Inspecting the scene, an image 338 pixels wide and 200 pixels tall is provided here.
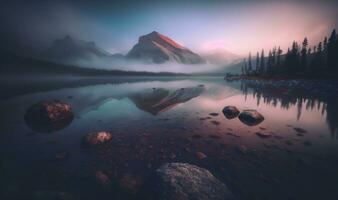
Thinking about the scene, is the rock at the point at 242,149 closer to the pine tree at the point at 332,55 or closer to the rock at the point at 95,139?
the rock at the point at 95,139

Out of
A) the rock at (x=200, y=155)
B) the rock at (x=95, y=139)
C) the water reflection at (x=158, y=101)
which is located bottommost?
the rock at (x=200, y=155)

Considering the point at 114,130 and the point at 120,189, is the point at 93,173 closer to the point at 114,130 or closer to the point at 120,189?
the point at 120,189

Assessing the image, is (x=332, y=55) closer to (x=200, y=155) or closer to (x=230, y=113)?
(x=230, y=113)

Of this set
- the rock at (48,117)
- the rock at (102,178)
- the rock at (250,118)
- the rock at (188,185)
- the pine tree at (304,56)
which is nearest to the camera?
the rock at (188,185)

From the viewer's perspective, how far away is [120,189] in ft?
21.1

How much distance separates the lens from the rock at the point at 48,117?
14548 millimetres

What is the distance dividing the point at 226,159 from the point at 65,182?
857cm

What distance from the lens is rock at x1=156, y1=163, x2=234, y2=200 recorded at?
5.27 meters

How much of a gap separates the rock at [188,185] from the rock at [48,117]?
43.5 ft

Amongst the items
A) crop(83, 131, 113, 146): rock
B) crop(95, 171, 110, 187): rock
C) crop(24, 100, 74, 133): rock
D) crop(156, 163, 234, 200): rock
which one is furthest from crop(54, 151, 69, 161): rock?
crop(156, 163, 234, 200): rock

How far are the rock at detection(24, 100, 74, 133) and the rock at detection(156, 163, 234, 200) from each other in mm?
13251

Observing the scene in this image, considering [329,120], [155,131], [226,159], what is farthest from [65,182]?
[329,120]

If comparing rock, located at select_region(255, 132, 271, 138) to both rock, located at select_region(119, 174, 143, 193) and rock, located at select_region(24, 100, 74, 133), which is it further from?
rock, located at select_region(24, 100, 74, 133)

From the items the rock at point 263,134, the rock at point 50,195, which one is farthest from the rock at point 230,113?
the rock at point 50,195
